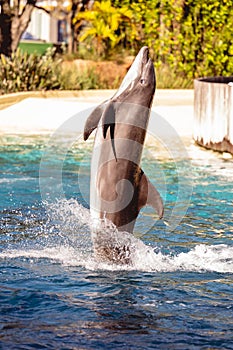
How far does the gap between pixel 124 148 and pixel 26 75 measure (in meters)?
16.1

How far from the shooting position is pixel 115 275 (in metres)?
8.07

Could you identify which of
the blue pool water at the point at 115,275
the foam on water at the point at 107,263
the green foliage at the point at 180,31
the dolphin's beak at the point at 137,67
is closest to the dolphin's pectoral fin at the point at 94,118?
the dolphin's beak at the point at 137,67

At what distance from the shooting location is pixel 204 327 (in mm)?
6992

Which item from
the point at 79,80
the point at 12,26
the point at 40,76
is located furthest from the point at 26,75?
the point at 12,26

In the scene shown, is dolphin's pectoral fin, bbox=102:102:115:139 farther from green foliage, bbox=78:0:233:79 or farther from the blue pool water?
green foliage, bbox=78:0:233:79

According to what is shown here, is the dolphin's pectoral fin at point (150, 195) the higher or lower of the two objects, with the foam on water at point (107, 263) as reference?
higher

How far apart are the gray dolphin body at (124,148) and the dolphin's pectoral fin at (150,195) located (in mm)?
Answer: 22

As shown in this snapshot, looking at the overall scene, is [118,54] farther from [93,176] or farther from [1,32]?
[93,176]

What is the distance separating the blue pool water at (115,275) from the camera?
6805mm

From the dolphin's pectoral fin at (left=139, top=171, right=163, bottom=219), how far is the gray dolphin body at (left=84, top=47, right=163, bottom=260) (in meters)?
0.02

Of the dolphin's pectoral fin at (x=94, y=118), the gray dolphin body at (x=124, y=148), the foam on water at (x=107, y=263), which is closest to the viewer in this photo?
the dolphin's pectoral fin at (x=94, y=118)

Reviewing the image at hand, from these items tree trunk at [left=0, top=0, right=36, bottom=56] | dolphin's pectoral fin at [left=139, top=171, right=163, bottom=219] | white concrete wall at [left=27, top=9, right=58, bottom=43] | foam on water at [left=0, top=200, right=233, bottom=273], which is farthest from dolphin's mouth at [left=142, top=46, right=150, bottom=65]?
white concrete wall at [left=27, top=9, right=58, bottom=43]

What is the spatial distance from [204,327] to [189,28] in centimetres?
1878

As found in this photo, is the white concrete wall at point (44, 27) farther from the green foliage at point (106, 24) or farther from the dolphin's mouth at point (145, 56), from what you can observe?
the dolphin's mouth at point (145, 56)
